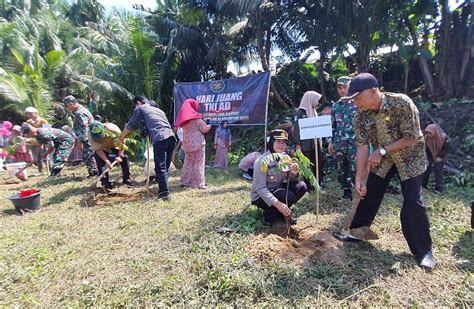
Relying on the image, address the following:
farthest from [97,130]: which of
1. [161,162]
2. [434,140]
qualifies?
[434,140]

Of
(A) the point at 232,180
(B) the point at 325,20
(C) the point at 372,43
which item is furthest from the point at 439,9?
(A) the point at 232,180

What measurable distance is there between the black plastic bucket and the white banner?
12.5ft

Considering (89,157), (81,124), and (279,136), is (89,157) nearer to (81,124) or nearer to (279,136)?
(81,124)

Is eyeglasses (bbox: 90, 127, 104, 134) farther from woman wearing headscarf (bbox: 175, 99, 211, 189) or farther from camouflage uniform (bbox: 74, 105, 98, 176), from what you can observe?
camouflage uniform (bbox: 74, 105, 98, 176)

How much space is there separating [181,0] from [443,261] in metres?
10.0

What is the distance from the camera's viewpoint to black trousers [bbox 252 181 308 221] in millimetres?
3410

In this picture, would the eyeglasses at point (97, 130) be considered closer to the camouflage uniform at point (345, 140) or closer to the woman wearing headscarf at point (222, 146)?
the woman wearing headscarf at point (222, 146)

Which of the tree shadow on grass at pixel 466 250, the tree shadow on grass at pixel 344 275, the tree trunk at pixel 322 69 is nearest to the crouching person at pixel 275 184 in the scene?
the tree shadow on grass at pixel 344 275

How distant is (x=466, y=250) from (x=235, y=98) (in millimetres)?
6085

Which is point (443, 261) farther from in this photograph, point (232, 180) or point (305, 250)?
Answer: point (232, 180)

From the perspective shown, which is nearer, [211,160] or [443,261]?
[443,261]

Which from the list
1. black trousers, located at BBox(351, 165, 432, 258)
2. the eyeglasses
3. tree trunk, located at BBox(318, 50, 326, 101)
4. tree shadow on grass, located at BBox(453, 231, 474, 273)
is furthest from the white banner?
tree trunk, located at BBox(318, 50, 326, 101)

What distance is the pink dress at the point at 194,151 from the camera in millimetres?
5406

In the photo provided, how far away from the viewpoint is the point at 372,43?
9445mm
